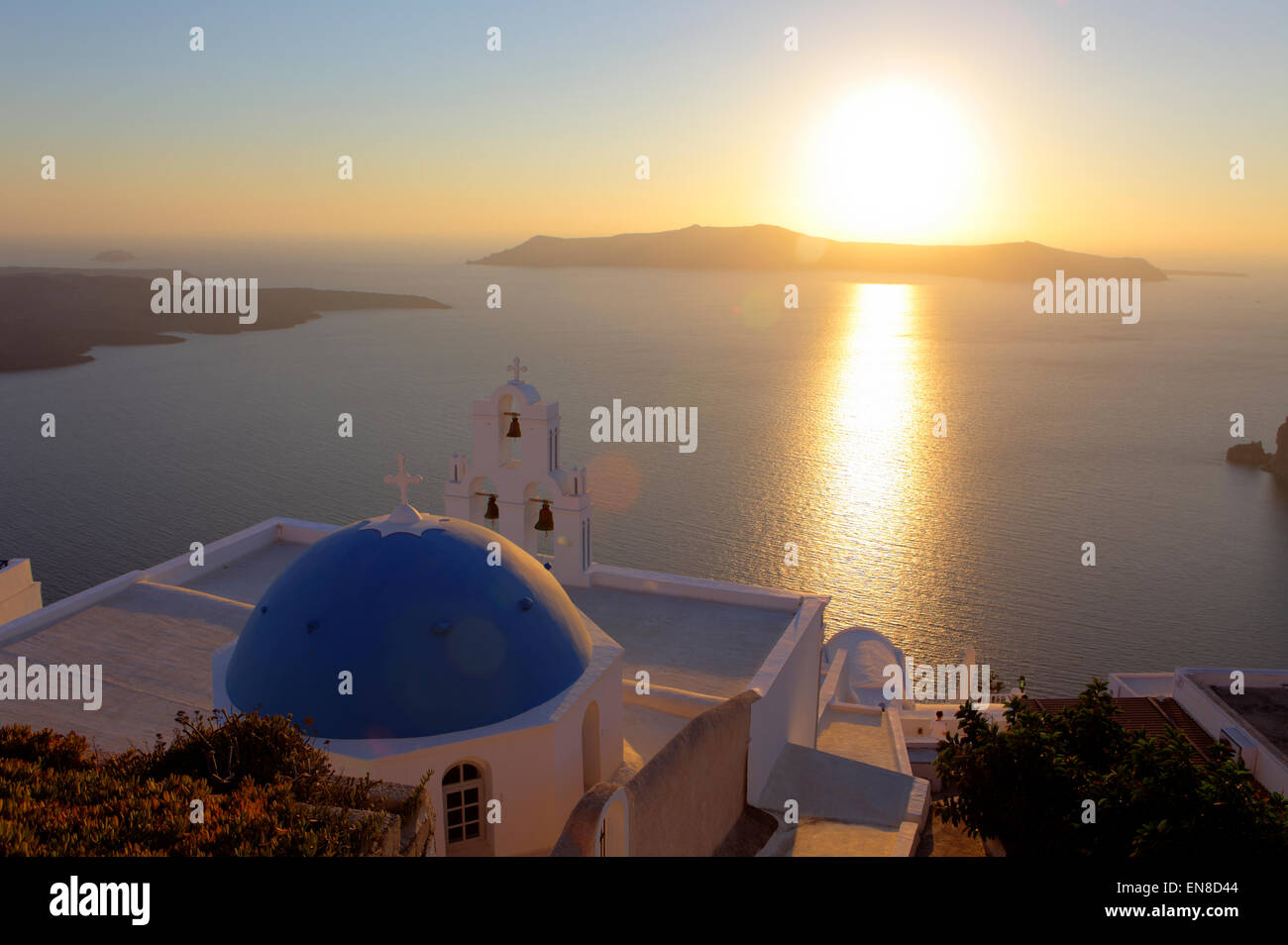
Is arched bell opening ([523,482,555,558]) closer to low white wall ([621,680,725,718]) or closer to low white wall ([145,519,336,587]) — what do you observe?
low white wall ([145,519,336,587])

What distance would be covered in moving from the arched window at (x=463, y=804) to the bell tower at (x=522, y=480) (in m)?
6.45

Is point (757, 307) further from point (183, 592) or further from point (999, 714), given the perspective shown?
point (183, 592)

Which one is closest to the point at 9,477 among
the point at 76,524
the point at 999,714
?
the point at 76,524

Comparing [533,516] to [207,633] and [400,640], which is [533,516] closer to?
[207,633]

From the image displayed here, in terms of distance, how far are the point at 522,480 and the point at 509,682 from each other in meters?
6.57

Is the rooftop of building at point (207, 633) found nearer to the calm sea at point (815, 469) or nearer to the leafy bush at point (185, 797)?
the leafy bush at point (185, 797)

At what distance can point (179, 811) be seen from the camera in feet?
20.5

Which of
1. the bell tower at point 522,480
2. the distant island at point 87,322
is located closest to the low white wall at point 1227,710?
the bell tower at point 522,480

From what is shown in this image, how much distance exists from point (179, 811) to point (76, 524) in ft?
149

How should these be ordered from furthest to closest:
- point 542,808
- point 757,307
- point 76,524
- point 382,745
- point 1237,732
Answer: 1. point 757,307
2. point 76,524
3. point 1237,732
4. point 542,808
5. point 382,745

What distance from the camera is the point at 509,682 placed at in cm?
985

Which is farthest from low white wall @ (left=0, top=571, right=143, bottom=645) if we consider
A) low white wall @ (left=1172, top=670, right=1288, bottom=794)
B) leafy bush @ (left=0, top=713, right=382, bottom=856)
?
low white wall @ (left=1172, top=670, right=1288, bottom=794)
